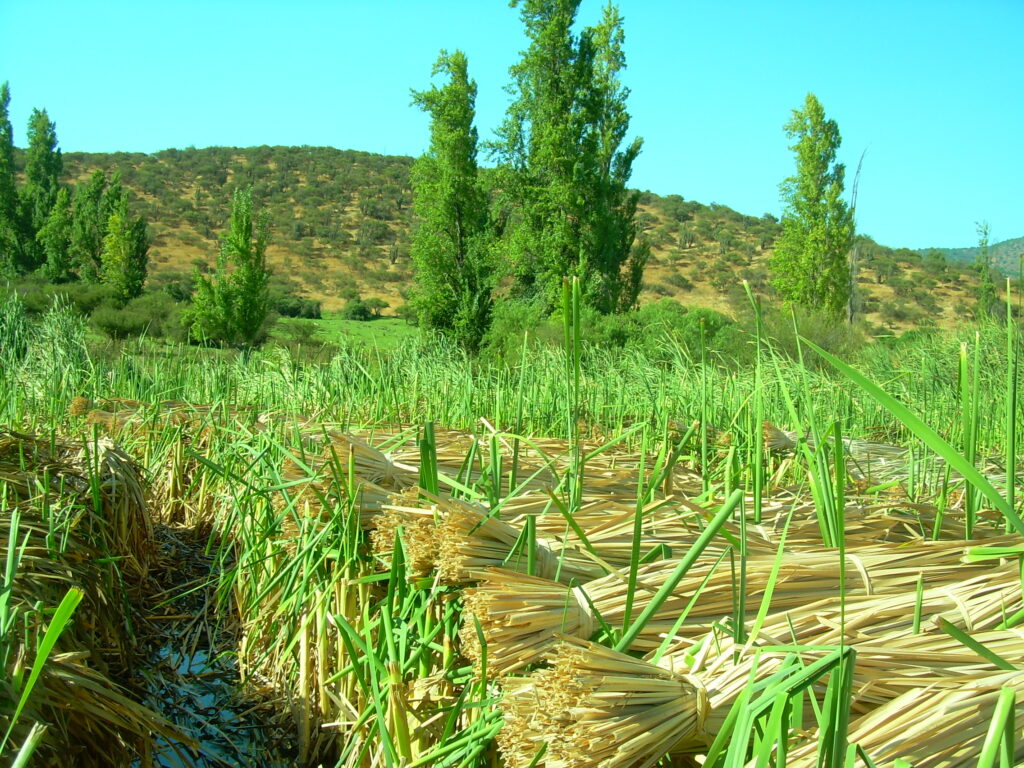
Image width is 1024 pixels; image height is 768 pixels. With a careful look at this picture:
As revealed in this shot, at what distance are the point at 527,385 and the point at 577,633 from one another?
3.89 meters

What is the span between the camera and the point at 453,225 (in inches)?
904

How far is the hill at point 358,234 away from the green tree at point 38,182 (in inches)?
227

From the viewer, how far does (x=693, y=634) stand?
1704 millimetres

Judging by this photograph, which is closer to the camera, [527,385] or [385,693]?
[385,693]

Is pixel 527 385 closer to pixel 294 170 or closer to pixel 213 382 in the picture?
pixel 213 382

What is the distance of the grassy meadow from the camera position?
127 cm

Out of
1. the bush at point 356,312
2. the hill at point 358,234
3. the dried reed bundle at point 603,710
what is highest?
the hill at point 358,234

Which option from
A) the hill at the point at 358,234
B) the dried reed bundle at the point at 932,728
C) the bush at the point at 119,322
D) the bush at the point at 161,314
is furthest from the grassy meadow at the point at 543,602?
the hill at the point at 358,234

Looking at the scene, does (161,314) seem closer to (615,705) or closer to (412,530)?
(412,530)

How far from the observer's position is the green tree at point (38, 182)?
39906 mm

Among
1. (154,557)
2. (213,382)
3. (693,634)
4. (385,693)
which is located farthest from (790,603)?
(213,382)

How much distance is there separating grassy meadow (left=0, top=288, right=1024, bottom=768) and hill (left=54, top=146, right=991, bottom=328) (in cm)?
4204

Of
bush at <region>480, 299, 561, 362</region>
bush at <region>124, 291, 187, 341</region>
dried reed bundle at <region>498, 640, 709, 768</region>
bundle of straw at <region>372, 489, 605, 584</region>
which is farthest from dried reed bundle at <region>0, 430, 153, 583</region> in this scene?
bush at <region>124, 291, 187, 341</region>

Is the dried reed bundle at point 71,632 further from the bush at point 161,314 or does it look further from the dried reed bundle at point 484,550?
the bush at point 161,314
